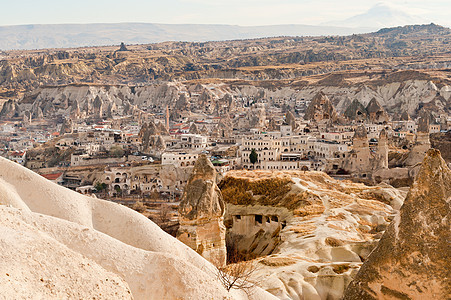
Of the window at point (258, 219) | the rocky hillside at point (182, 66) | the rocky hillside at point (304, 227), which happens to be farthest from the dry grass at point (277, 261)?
the rocky hillside at point (182, 66)

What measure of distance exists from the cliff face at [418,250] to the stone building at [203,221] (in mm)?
10398

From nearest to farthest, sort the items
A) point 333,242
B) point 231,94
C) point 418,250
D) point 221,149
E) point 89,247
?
1. point 418,250
2. point 89,247
3. point 333,242
4. point 221,149
5. point 231,94

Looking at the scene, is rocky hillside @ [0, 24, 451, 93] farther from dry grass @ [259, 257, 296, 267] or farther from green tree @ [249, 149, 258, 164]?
dry grass @ [259, 257, 296, 267]

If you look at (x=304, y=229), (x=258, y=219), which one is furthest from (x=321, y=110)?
(x=304, y=229)

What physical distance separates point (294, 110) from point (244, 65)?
70.9m

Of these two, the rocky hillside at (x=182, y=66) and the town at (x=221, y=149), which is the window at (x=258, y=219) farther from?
the rocky hillside at (x=182, y=66)

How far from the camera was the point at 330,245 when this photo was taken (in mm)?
Answer: 21391

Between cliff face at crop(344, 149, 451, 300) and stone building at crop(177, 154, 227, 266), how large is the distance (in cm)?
1040

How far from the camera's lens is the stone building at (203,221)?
18859 mm

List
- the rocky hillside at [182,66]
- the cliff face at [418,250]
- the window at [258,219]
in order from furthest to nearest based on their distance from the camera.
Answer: the rocky hillside at [182,66], the window at [258,219], the cliff face at [418,250]

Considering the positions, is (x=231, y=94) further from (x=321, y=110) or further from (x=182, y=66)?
(x=182, y=66)

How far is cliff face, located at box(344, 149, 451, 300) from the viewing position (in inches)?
328

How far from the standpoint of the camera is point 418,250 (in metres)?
8.41

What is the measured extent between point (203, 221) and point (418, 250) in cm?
1133
